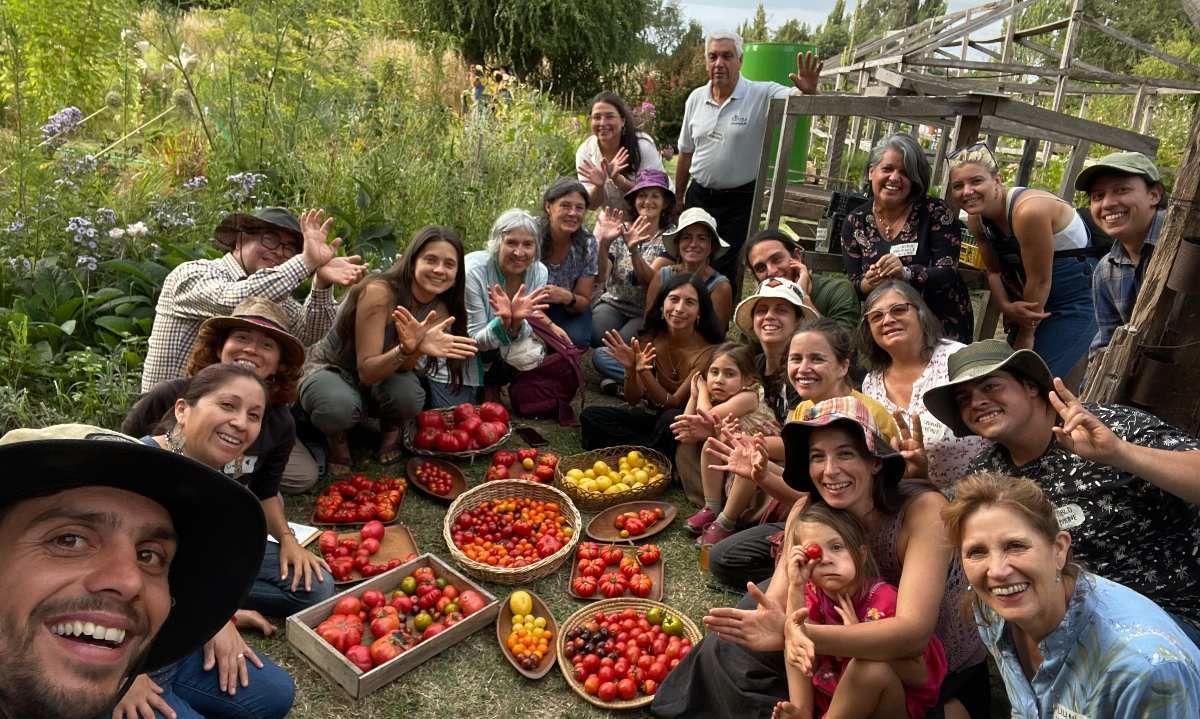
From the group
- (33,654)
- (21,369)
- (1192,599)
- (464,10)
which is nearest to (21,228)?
(21,369)

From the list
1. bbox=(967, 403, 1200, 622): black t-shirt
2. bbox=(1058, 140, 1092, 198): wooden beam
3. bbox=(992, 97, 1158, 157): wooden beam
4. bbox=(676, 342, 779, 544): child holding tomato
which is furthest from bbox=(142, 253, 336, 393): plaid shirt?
bbox=(1058, 140, 1092, 198): wooden beam

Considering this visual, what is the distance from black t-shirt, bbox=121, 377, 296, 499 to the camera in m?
3.11

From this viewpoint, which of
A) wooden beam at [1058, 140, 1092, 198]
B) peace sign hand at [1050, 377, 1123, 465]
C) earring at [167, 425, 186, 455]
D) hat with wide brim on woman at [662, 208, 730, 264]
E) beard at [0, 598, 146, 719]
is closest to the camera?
beard at [0, 598, 146, 719]

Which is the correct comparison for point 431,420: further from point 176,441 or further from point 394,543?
point 176,441

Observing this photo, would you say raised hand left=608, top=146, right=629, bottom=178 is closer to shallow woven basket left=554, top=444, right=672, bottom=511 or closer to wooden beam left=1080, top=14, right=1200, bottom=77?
shallow woven basket left=554, top=444, right=672, bottom=511

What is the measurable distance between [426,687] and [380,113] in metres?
6.15

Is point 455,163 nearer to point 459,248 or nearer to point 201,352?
point 459,248

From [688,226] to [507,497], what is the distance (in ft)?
7.88

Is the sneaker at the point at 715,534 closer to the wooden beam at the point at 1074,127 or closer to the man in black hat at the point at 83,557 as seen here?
the man in black hat at the point at 83,557

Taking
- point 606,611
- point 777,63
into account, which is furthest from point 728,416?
point 777,63

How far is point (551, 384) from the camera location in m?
5.64

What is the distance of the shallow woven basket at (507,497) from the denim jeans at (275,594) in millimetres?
716

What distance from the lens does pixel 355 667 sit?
9.84ft

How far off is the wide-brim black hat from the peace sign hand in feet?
7.76
